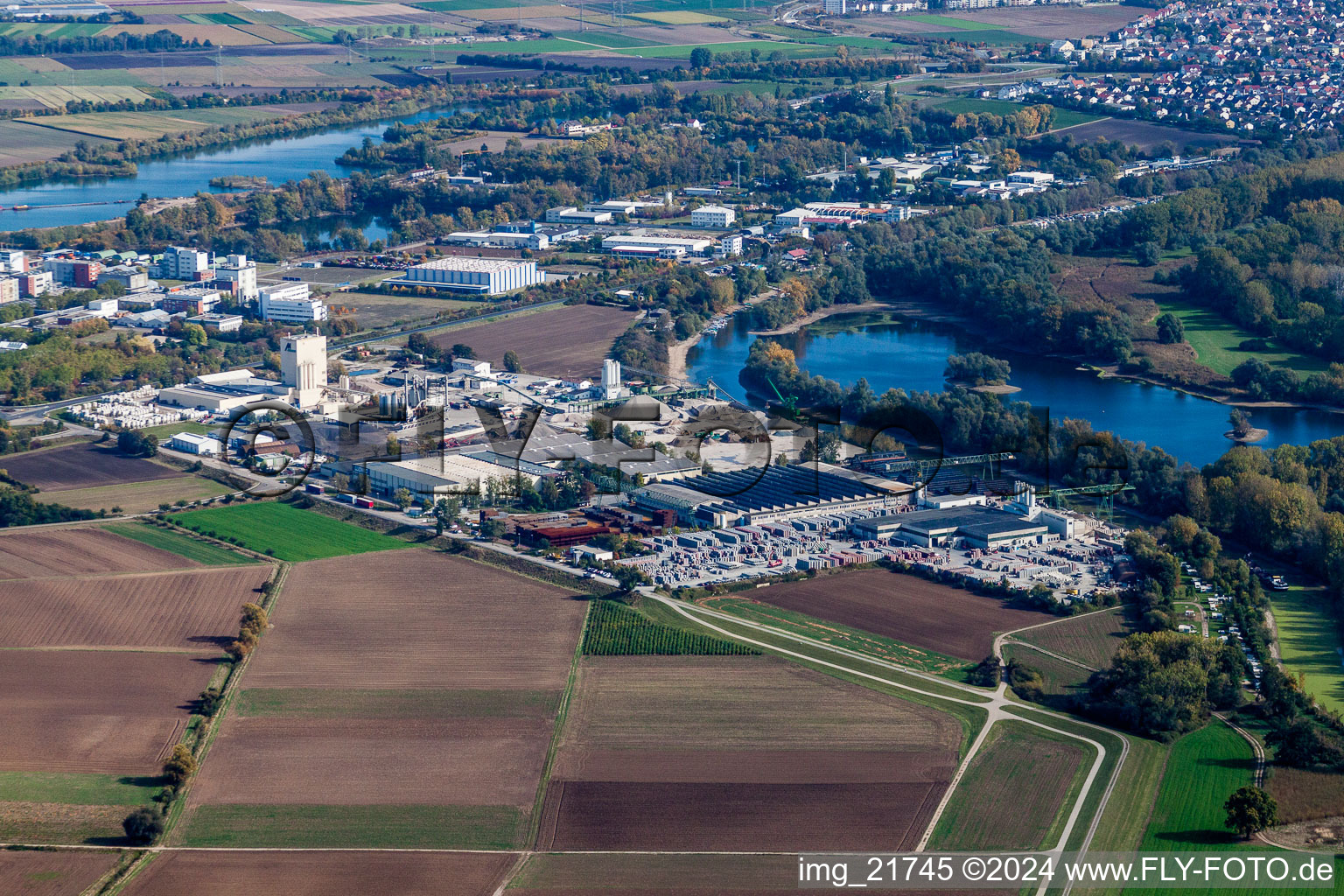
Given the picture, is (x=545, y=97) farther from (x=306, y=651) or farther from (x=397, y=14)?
(x=306, y=651)

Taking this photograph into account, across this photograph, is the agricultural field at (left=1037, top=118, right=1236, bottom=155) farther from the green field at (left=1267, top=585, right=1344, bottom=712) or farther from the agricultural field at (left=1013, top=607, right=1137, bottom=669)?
the agricultural field at (left=1013, top=607, right=1137, bottom=669)

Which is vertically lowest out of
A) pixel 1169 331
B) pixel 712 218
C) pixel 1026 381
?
→ pixel 1026 381

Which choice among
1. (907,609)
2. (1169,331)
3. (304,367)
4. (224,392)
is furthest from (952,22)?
(907,609)

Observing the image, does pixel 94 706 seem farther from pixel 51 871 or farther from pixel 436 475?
pixel 436 475

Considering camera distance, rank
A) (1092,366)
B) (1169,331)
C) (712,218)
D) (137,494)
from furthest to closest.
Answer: (712,218)
(1169,331)
(1092,366)
(137,494)

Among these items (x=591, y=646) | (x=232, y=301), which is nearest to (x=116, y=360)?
(x=232, y=301)
